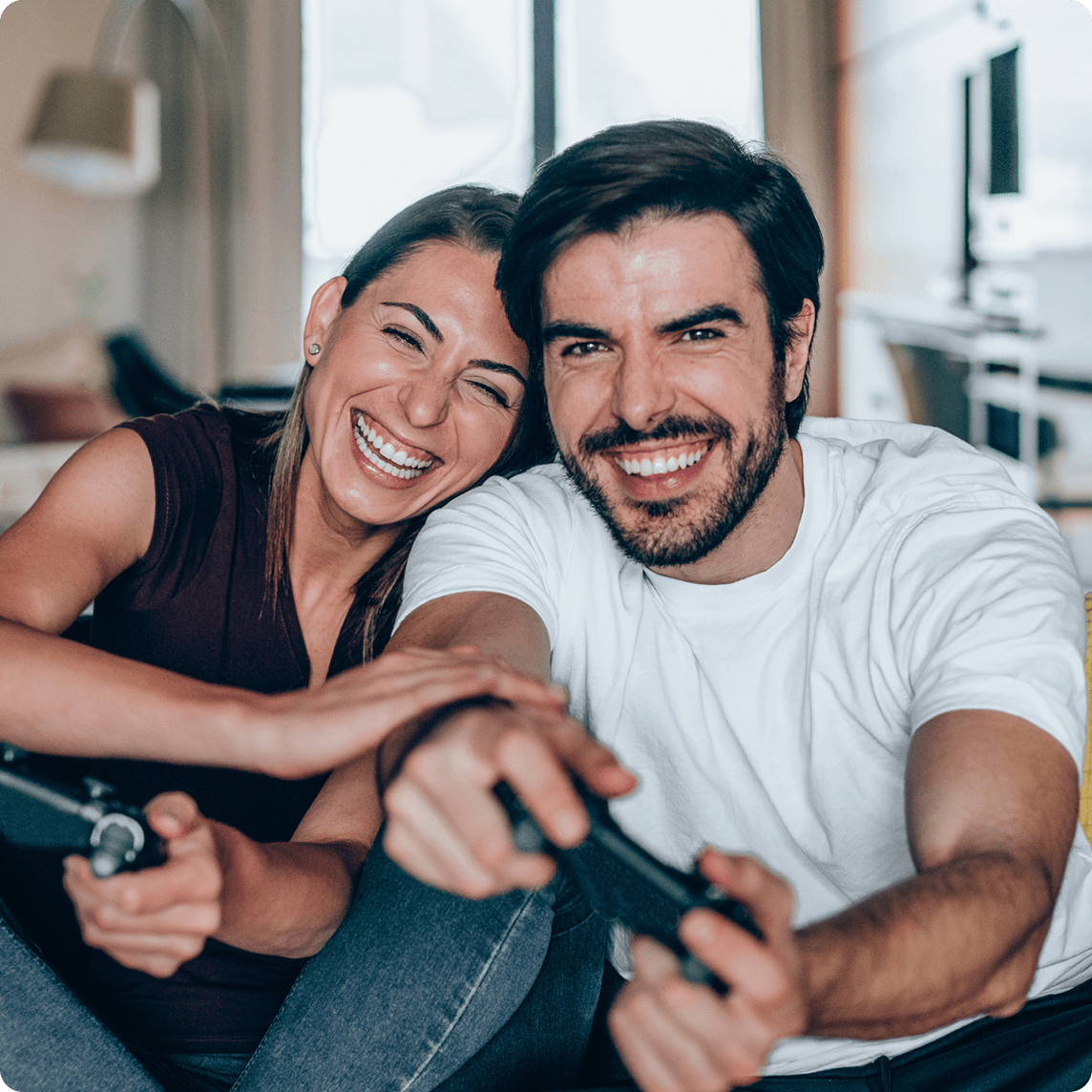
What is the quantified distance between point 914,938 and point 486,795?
0.90 feet

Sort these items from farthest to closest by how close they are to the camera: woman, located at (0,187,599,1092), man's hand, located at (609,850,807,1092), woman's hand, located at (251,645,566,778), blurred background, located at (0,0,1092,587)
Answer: blurred background, located at (0,0,1092,587)
woman, located at (0,187,599,1092)
woman's hand, located at (251,645,566,778)
man's hand, located at (609,850,807,1092)

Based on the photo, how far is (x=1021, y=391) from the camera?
150 inches

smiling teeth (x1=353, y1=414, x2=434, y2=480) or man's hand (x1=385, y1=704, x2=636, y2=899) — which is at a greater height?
smiling teeth (x1=353, y1=414, x2=434, y2=480)

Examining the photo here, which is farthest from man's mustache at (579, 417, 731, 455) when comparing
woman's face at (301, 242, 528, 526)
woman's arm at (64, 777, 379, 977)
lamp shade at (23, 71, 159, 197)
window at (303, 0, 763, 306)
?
window at (303, 0, 763, 306)

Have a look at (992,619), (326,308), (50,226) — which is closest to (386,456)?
(326,308)

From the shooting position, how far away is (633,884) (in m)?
0.63

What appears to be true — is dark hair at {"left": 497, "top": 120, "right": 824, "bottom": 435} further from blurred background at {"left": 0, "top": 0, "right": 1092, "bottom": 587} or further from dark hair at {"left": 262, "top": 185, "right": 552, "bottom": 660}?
blurred background at {"left": 0, "top": 0, "right": 1092, "bottom": 587}

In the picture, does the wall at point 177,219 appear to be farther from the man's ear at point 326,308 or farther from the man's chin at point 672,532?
the man's chin at point 672,532

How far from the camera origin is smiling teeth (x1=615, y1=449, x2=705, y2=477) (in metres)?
1.15

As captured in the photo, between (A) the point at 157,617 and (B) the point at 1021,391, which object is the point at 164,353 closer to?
(B) the point at 1021,391

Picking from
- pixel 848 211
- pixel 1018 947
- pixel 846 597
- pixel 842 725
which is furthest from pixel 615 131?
pixel 848 211

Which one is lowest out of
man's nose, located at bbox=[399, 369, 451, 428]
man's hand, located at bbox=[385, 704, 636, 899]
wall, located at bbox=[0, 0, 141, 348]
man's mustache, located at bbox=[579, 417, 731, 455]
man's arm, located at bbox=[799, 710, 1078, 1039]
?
man's arm, located at bbox=[799, 710, 1078, 1039]

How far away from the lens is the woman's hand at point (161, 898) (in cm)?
76

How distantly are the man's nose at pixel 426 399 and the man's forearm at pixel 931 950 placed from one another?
81cm
